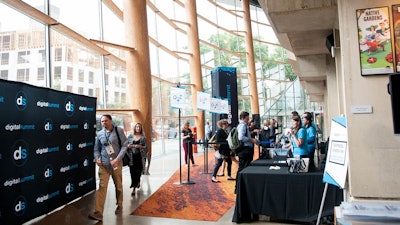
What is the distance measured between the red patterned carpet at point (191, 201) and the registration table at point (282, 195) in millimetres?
543

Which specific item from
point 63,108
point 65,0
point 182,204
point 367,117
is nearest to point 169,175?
point 182,204

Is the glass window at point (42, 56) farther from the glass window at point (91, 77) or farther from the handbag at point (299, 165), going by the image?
the handbag at point (299, 165)

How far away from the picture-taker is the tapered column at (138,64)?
842cm

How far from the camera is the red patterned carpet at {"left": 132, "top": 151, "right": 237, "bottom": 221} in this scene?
15.3 feet

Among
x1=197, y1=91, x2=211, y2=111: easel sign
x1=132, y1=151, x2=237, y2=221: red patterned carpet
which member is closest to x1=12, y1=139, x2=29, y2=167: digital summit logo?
x1=132, y1=151, x2=237, y2=221: red patterned carpet

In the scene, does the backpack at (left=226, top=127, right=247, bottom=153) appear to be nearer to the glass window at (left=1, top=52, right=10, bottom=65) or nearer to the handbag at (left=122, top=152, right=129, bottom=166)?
the handbag at (left=122, top=152, right=129, bottom=166)

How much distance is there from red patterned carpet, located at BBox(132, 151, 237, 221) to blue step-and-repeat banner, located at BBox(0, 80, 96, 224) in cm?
114

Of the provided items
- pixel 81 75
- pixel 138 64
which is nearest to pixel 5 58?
pixel 81 75

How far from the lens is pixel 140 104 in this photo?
844 centimetres

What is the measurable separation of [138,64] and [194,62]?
248 inches

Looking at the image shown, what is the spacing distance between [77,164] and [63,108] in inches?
34.7

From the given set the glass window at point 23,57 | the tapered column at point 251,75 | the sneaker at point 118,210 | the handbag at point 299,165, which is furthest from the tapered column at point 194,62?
the handbag at point 299,165

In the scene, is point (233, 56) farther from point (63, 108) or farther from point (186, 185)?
point (63, 108)

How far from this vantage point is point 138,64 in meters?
8.48
